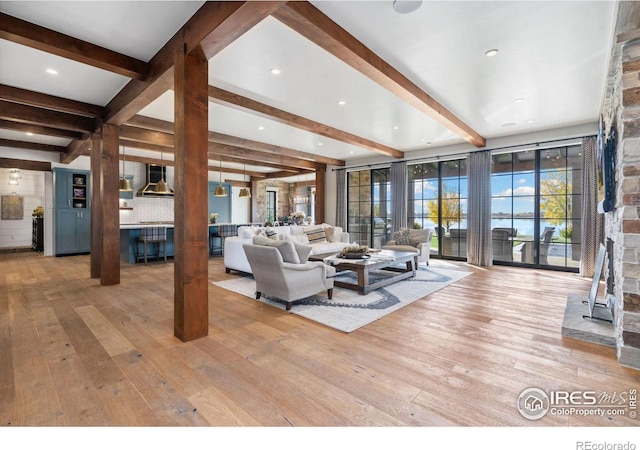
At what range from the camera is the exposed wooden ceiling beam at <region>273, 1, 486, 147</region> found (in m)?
2.29

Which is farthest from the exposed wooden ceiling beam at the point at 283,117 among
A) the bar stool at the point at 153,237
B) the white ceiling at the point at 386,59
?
the bar stool at the point at 153,237

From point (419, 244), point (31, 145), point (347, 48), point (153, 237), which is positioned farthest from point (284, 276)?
point (31, 145)

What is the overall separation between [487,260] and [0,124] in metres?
9.57

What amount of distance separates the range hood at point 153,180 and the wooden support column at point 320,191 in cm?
445

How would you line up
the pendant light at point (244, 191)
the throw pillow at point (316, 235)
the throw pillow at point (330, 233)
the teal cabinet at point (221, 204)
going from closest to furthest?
the throw pillow at point (316, 235)
the throw pillow at point (330, 233)
the pendant light at point (244, 191)
the teal cabinet at point (221, 204)

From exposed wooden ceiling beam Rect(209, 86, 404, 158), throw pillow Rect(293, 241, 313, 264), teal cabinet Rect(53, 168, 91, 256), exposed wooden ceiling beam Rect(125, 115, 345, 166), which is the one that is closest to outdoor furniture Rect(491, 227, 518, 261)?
exposed wooden ceiling beam Rect(209, 86, 404, 158)

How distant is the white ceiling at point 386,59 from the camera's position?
2445 mm

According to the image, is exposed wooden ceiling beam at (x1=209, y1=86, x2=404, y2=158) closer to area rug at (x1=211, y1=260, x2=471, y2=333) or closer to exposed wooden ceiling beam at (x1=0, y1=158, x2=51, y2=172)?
area rug at (x1=211, y1=260, x2=471, y2=333)

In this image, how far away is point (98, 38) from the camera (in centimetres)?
282

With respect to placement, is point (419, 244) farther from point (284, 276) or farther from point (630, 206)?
point (630, 206)

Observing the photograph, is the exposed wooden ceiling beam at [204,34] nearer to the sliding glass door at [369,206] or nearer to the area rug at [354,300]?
the area rug at [354,300]

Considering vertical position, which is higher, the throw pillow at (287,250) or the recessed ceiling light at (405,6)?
the recessed ceiling light at (405,6)

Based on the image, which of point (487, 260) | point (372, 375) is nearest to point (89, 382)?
point (372, 375)
